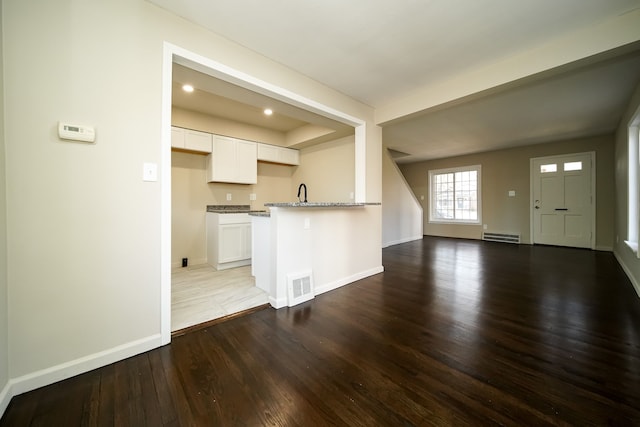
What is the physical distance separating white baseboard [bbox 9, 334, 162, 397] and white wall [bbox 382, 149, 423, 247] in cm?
509

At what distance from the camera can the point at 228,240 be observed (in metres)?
3.89

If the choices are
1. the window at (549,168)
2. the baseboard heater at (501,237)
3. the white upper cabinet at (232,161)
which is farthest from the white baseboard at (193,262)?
the window at (549,168)

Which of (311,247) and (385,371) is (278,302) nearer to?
(311,247)

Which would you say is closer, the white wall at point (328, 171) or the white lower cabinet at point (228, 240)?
the white lower cabinet at point (228, 240)

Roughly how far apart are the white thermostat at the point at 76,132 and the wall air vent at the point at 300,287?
1.92 metres

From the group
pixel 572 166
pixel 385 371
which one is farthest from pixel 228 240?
pixel 572 166

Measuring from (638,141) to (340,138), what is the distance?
13.7 feet

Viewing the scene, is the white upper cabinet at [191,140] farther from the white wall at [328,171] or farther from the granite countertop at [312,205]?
the granite countertop at [312,205]

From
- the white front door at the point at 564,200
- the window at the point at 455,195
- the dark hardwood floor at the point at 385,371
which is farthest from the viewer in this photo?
the window at the point at 455,195

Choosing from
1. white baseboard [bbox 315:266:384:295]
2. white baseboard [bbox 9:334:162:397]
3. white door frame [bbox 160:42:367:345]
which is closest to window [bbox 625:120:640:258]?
white baseboard [bbox 315:266:384:295]

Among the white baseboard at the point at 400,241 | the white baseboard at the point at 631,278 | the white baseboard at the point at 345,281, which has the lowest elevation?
the white baseboard at the point at 345,281

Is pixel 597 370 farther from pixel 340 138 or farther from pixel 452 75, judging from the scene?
pixel 340 138

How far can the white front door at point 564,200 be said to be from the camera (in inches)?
212

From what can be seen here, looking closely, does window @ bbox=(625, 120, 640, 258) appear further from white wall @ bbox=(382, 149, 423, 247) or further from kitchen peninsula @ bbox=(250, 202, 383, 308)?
white wall @ bbox=(382, 149, 423, 247)
